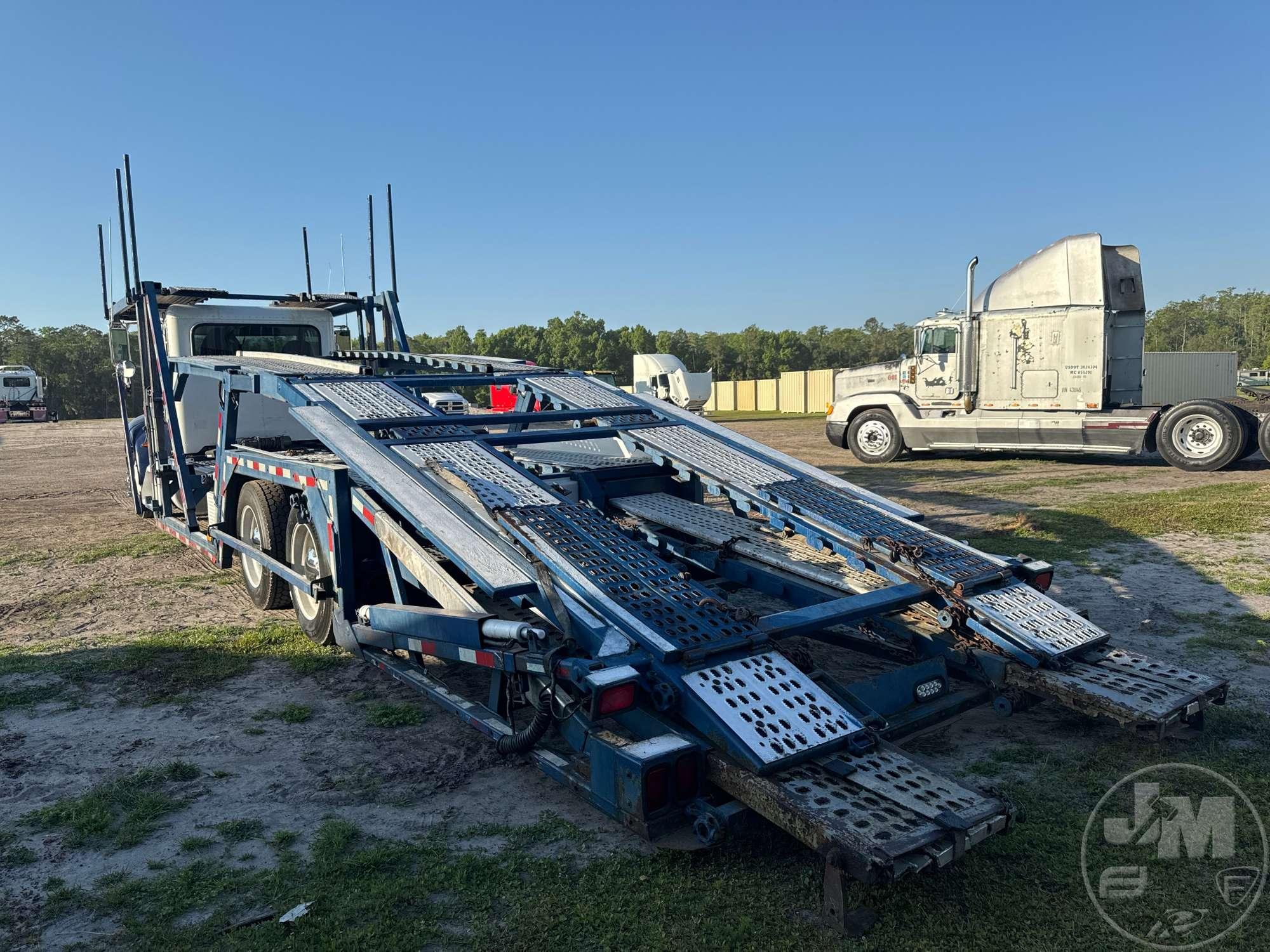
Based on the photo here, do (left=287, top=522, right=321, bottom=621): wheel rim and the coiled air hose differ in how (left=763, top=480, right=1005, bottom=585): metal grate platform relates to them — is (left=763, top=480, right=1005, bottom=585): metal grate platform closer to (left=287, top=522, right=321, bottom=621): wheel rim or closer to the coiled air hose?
the coiled air hose

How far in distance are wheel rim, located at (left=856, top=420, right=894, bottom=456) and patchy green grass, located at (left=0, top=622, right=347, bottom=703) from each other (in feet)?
42.5

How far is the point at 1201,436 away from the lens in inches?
555

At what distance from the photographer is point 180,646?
5.95 meters

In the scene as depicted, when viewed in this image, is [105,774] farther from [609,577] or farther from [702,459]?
[702,459]

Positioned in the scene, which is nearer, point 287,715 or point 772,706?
point 772,706

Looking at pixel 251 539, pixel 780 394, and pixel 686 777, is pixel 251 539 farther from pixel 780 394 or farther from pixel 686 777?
pixel 780 394

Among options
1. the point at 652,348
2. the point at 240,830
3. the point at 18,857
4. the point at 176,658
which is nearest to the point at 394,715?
the point at 240,830

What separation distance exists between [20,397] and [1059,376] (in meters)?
42.3

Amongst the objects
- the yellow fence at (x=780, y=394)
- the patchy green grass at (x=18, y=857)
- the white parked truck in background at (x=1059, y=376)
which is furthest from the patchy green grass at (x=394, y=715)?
the yellow fence at (x=780, y=394)

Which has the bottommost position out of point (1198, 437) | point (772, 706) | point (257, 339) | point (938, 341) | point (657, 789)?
point (657, 789)

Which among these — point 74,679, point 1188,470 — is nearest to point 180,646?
point 74,679

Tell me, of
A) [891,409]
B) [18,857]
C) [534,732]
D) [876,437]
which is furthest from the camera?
[876,437]

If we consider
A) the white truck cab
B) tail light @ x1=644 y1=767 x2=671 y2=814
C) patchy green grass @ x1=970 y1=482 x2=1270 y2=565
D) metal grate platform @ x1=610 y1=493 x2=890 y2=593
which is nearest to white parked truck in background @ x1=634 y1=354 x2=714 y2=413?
patchy green grass @ x1=970 y1=482 x2=1270 y2=565

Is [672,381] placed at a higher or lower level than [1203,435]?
higher
